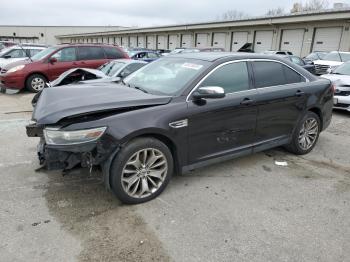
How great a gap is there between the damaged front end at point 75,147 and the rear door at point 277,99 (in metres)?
2.17

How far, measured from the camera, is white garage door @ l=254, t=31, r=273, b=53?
88.1ft

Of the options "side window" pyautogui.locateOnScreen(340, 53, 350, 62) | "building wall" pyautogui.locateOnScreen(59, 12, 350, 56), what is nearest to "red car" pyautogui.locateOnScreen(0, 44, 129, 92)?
"side window" pyautogui.locateOnScreen(340, 53, 350, 62)

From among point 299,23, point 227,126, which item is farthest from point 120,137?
point 299,23

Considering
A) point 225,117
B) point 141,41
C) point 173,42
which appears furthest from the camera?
point 141,41

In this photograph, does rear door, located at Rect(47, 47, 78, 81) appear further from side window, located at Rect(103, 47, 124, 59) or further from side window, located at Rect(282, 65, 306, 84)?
side window, located at Rect(282, 65, 306, 84)

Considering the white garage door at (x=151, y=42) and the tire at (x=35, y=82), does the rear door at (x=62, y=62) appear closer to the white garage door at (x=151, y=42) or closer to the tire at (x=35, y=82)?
the tire at (x=35, y=82)

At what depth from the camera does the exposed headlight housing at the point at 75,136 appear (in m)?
2.99

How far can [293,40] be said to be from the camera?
25.0m

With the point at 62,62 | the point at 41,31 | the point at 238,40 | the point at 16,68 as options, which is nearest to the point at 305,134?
the point at 62,62

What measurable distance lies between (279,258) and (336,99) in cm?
656

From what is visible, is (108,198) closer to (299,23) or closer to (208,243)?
(208,243)

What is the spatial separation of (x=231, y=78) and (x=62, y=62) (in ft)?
27.0

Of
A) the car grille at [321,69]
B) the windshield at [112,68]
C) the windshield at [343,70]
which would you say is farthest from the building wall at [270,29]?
the windshield at [112,68]

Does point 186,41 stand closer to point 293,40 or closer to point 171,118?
point 293,40
